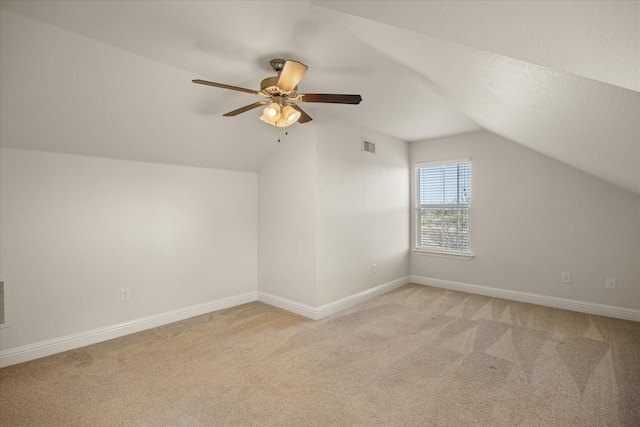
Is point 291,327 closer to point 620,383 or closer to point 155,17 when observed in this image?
point 620,383

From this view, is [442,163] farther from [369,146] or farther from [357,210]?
[357,210]

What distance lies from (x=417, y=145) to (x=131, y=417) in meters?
4.98

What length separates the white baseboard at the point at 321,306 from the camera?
371 cm

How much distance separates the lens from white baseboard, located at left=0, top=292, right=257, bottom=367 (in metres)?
2.69

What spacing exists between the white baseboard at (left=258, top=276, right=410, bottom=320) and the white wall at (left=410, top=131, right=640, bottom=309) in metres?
1.20

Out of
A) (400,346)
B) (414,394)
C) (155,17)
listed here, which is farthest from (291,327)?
(155,17)

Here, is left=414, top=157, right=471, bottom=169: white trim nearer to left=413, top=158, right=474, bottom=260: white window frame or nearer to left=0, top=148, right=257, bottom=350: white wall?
left=413, top=158, right=474, bottom=260: white window frame

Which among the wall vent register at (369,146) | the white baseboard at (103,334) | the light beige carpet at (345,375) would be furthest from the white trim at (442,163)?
the white baseboard at (103,334)

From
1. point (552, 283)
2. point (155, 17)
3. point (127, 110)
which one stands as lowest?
point (552, 283)

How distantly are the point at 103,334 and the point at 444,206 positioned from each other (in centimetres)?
477

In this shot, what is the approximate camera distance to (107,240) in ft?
10.4

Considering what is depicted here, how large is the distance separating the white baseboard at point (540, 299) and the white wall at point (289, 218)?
239cm

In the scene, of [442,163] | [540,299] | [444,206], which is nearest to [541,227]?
[540,299]

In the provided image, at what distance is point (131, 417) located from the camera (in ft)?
6.51
